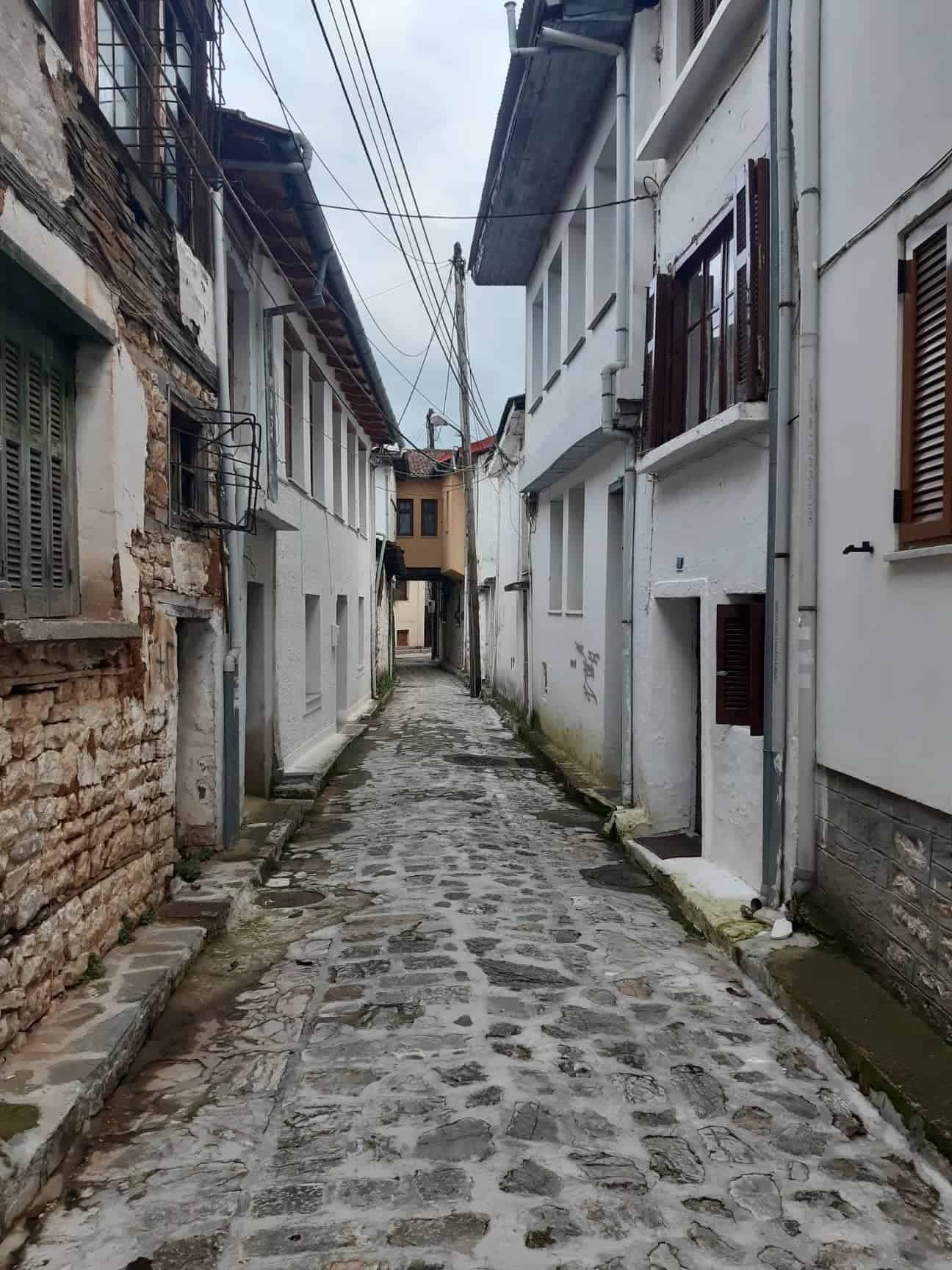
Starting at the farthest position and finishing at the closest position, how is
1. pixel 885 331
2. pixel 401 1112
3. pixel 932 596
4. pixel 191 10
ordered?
1. pixel 191 10
2. pixel 885 331
3. pixel 932 596
4. pixel 401 1112

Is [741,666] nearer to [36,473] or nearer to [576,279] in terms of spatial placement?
[36,473]

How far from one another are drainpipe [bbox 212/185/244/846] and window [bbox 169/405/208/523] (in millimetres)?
176

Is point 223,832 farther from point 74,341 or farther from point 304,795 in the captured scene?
point 74,341

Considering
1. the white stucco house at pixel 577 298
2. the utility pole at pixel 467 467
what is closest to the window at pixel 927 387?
the white stucco house at pixel 577 298

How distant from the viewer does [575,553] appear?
37.4 ft

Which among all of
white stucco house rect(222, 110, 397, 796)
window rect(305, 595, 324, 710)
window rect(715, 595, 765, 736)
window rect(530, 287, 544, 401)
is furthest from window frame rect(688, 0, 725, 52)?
window rect(305, 595, 324, 710)

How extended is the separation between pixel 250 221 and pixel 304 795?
501cm

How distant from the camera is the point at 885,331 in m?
3.92

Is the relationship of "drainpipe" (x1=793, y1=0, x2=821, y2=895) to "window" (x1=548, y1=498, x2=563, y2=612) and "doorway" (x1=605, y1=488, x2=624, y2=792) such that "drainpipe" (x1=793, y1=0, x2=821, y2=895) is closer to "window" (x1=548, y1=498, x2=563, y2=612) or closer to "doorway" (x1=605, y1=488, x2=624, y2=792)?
"doorway" (x1=605, y1=488, x2=624, y2=792)

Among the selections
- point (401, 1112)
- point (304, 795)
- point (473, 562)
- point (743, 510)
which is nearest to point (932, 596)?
point (743, 510)

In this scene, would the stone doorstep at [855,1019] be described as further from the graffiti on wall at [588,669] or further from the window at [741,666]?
the graffiti on wall at [588,669]

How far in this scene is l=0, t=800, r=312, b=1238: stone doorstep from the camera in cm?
281

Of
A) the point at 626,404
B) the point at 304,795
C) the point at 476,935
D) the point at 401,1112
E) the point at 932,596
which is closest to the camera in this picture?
the point at 401,1112

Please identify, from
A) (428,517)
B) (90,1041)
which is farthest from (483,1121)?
(428,517)
